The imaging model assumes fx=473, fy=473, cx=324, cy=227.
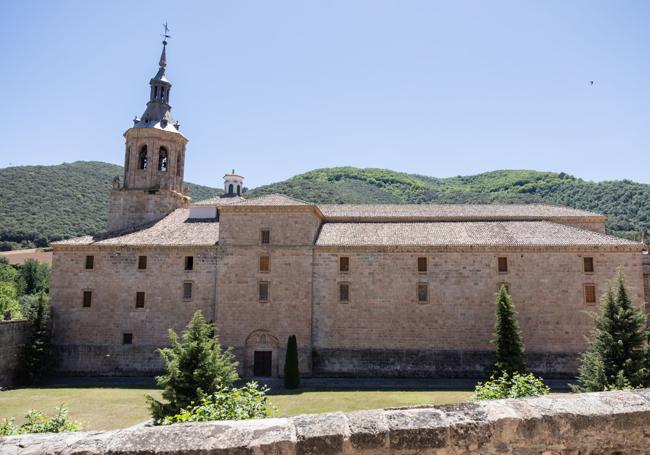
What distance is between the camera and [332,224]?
29656 mm

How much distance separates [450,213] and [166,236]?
17.5m

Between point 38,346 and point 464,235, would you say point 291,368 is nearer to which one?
point 464,235

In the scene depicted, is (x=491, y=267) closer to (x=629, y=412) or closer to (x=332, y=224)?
(x=332, y=224)

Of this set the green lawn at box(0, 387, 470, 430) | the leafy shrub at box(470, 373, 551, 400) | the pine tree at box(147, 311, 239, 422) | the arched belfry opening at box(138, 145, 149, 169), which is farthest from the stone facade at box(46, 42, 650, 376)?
the leafy shrub at box(470, 373, 551, 400)

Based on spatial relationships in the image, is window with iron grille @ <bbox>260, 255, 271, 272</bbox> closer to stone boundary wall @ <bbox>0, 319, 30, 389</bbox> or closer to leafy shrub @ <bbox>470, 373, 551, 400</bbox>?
stone boundary wall @ <bbox>0, 319, 30, 389</bbox>

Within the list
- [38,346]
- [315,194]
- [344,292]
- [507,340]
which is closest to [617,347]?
[507,340]

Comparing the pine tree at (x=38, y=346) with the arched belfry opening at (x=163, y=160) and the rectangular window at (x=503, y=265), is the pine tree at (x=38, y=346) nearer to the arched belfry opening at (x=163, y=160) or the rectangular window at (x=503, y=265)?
the arched belfry opening at (x=163, y=160)

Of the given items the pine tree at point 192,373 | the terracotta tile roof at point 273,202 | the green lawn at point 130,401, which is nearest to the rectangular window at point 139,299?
the green lawn at point 130,401

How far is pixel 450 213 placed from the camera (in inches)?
1176

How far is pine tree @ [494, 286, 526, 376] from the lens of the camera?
22125mm

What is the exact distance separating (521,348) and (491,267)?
15.4ft

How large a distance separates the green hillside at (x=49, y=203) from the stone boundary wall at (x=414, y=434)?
67725 millimetres

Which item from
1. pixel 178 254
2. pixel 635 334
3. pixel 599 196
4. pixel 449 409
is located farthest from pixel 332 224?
pixel 599 196

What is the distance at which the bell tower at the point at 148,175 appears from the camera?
32.4m
